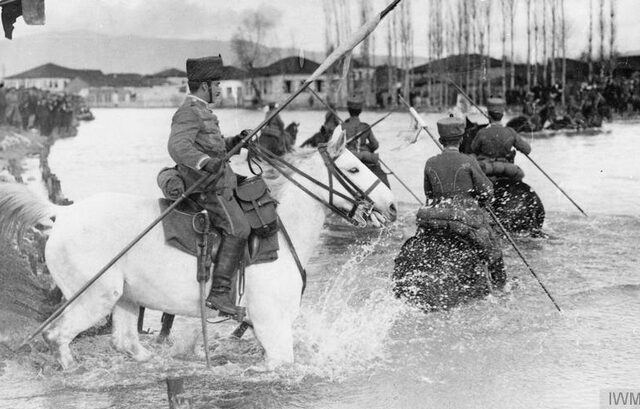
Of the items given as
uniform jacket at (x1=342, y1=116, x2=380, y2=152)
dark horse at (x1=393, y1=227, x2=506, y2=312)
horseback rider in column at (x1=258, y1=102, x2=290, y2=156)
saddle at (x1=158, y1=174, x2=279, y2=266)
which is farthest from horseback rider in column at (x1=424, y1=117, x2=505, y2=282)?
horseback rider in column at (x1=258, y1=102, x2=290, y2=156)

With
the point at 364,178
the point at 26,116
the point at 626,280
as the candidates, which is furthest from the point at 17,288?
the point at 26,116

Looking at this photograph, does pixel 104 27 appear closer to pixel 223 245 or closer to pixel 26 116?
pixel 223 245

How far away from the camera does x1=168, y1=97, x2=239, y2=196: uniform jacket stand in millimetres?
5531

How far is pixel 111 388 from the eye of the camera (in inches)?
226

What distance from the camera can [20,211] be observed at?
5.94 meters

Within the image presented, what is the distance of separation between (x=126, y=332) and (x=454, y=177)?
11.0 feet

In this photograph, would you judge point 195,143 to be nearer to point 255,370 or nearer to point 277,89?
point 255,370

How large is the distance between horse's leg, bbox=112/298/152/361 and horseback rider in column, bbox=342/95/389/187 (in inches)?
273

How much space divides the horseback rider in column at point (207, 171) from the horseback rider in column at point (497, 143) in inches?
245

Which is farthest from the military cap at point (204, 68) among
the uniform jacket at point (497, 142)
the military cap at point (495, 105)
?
the uniform jacket at point (497, 142)

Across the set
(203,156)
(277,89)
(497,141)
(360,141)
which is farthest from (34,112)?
(277,89)

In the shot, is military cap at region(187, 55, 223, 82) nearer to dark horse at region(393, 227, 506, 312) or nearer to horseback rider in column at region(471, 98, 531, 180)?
dark horse at region(393, 227, 506, 312)

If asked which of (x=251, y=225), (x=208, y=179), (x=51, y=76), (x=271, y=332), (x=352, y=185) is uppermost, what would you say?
(x=51, y=76)

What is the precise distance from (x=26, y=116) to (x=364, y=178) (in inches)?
1153
